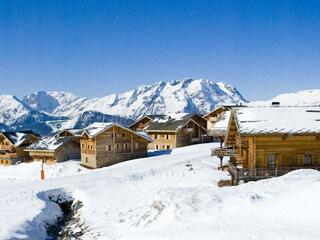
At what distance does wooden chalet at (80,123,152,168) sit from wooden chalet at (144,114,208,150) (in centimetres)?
1107

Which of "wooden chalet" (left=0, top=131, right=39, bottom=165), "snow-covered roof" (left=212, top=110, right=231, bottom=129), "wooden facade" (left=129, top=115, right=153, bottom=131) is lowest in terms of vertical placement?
"wooden chalet" (left=0, top=131, right=39, bottom=165)

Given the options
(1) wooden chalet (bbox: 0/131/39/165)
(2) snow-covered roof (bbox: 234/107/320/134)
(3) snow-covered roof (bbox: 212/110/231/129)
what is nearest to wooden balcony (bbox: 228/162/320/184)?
(2) snow-covered roof (bbox: 234/107/320/134)

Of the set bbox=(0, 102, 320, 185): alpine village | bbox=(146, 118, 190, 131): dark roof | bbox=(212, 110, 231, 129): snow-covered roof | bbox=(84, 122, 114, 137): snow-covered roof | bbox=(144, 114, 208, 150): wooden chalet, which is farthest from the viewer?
bbox=(146, 118, 190, 131): dark roof

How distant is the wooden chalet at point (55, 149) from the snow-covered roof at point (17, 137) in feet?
19.4

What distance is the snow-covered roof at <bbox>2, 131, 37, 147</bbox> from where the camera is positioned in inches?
3004

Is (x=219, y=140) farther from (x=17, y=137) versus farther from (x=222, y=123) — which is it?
(x=17, y=137)

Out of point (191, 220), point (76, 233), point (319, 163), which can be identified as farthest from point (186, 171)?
point (191, 220)

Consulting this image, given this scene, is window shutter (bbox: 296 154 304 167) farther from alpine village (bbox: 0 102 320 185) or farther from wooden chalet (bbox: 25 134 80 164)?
wooden chalet (bbox: 25 134 80 164)

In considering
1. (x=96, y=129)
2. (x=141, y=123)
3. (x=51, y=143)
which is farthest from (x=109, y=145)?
(x=141, y=123)

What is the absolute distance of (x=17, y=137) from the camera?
78.6 meters

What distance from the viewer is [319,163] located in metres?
37.7

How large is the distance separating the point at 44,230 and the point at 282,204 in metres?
17.7

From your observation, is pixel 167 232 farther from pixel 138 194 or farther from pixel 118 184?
pixel 118 184

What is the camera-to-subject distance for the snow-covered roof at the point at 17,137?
76.3 meters
